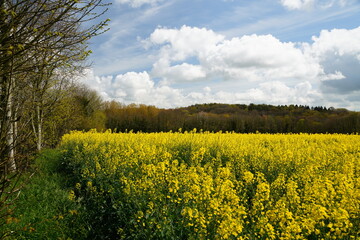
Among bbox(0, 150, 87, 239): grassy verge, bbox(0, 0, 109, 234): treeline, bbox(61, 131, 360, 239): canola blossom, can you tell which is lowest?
bbox(0, 150, 87, 239): grassy verge

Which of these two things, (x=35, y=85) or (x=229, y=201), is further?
(x=35, y=85)

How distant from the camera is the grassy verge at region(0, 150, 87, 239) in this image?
6.01 m

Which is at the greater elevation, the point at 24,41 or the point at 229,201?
the point at 24,41

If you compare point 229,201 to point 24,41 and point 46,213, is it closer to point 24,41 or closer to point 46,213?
point 24,41

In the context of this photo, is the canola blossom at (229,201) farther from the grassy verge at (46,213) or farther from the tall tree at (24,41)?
the tall tree at (24,41)

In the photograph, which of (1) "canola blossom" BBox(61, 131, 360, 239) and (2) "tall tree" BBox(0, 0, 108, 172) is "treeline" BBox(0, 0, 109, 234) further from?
(1) "canola blossom" BBox(61, 131, 360, 239)

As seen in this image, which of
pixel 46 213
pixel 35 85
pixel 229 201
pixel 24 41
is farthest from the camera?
pixel 35 85

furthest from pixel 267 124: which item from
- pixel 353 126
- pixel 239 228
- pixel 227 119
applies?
pixel 239 228

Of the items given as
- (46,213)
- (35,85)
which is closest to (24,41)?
(46,213)

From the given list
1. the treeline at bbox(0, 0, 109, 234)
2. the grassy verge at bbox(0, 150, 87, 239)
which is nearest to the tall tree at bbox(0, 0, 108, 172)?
the treeline at bbox(0, 0, 109, 234)

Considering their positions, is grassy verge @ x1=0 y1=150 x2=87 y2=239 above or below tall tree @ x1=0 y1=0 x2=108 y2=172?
below

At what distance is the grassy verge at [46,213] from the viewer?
6008mm

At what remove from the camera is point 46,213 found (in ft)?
23.4

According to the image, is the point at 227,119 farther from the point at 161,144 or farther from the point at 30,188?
the point at 30,188
